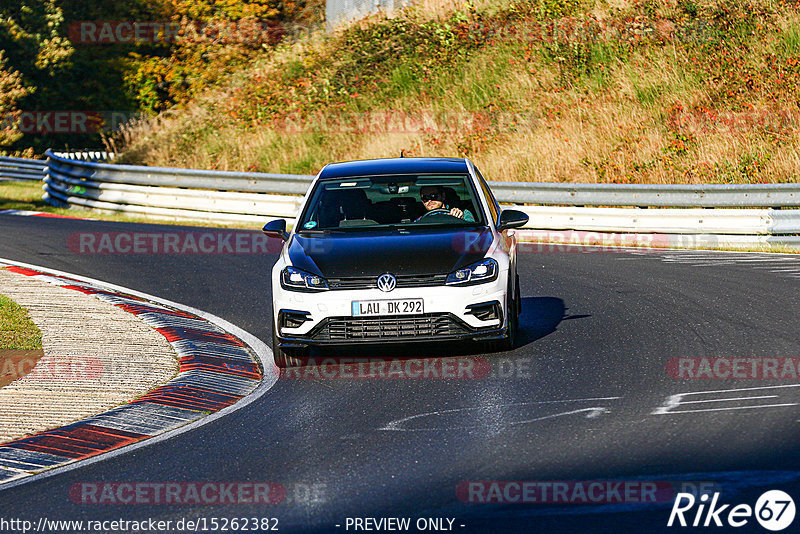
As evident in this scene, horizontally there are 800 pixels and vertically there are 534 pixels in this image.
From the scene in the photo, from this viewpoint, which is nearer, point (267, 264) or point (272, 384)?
point (272, 384)

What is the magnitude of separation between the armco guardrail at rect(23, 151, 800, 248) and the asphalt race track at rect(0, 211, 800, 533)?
5240 millimetres

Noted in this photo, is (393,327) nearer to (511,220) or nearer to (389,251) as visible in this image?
(389,251)

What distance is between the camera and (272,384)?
8.77 meters

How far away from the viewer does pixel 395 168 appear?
10.7 meters

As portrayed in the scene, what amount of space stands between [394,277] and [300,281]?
77 cm

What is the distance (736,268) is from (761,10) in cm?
1532

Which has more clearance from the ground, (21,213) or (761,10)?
(761,10)

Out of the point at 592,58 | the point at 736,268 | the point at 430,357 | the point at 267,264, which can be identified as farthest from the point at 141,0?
the point at 430,357

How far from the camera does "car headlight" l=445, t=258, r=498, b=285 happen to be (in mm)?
9023

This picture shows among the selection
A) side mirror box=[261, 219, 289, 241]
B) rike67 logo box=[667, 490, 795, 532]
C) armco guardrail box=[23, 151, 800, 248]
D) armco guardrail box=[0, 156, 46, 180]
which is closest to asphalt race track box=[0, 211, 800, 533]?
rike67 logo box=[667, 490, 795, 532]

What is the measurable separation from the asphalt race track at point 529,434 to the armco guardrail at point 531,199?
206 inches

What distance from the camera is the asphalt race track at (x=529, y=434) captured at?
552 centimetres

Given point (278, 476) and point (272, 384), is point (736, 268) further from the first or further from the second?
point (278, 476)

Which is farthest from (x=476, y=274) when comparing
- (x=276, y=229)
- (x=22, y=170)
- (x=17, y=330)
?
(x=22, y=170)
